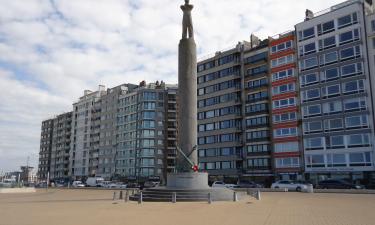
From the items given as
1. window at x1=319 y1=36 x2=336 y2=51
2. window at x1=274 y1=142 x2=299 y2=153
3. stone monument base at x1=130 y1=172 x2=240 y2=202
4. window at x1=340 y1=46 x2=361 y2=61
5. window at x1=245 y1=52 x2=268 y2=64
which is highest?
window at x1=245 y1=52 x2=268 y2=64

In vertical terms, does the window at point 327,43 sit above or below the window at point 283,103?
above

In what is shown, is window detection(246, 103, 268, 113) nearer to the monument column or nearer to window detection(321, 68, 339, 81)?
window detection(321, 68, 339, 81)

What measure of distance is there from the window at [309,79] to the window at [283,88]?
293 centimetres

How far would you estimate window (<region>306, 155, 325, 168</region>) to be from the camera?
67894 millimetres

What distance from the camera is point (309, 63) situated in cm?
7281

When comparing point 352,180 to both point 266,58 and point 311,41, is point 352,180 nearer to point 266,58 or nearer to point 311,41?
point 311,41

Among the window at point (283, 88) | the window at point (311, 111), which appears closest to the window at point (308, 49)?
the window at point (283, 88)

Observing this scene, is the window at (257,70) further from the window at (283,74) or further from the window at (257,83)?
the window at (283,74)

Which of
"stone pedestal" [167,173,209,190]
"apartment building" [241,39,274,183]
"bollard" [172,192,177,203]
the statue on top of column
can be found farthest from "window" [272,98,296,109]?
"bollard" [172,192,177,203]

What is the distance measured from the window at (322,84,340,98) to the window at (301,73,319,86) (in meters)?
2.57

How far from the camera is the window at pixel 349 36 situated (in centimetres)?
6593

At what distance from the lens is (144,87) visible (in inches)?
4980

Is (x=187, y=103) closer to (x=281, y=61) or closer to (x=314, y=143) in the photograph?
(x=314, y=143)

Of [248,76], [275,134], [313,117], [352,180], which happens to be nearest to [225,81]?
[248,76]
